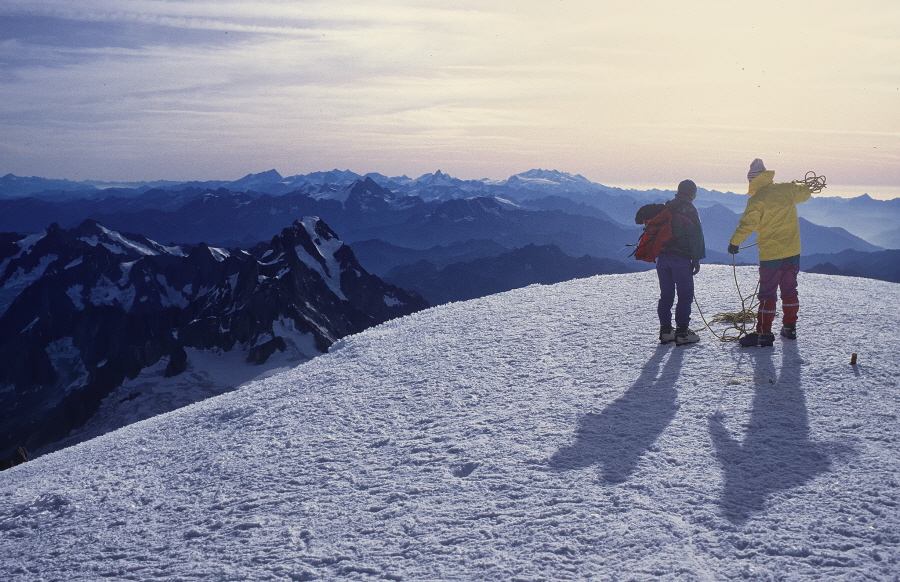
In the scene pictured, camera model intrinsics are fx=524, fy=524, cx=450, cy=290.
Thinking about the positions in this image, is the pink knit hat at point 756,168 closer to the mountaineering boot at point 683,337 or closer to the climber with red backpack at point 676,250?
the climber with red backpack at point 676,250

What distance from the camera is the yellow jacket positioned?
28.5 ft

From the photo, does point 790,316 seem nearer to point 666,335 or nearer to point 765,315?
point 765,315

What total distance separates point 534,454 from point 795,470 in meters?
2.49

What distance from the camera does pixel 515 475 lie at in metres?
5.36

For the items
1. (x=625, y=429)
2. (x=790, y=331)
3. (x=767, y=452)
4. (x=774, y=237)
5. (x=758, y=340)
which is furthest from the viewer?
(x=774, y=237)

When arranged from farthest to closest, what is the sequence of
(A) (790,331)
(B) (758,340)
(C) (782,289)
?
(C) (782,289)
(A) (790,331)
(B) (758,340)

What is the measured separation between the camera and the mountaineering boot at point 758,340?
27.8 ft

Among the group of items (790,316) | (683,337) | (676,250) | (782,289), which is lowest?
(683,337)

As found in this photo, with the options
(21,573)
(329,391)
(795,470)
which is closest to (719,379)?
(795,470)

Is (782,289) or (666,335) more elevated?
(782,289)

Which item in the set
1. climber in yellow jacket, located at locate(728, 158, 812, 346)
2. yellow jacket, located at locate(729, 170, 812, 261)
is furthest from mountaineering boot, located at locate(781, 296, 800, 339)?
yellow jacket, located at locate(729, 170, 812, 261)

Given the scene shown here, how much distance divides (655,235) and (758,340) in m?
2.34

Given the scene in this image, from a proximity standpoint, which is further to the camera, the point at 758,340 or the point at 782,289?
the point at 782,289

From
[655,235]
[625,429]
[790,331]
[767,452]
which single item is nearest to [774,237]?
[790,331]
